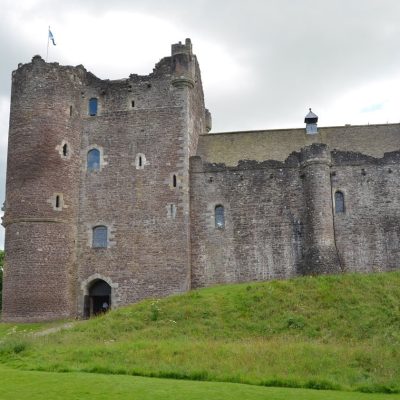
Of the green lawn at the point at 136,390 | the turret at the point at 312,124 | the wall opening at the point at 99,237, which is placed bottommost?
the green lawn at the point at 136,390

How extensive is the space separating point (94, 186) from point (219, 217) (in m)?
7.53

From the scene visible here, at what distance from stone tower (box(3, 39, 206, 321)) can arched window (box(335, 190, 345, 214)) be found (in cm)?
851

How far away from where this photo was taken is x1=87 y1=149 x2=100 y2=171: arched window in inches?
1355

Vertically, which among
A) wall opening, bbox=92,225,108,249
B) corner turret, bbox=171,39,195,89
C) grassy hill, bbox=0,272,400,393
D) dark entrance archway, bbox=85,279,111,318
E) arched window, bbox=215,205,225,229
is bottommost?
grassy hill, bbox=0,272,400,393

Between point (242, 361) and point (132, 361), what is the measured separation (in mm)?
3491

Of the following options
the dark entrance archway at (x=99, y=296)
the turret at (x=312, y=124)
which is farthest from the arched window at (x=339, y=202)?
the dark entrance archway at (x=99, y=296)

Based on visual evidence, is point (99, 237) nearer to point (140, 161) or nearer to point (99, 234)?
point (99, 234)

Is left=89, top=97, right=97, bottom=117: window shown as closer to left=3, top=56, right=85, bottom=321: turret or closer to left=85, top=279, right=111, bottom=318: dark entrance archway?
left=3, top=56, right=85, bottom=321: turret

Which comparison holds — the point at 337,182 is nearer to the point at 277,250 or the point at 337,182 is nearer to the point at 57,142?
the point at 277,250

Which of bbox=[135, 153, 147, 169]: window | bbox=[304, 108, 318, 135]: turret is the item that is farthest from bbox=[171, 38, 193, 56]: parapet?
bbox=[304, 108, 318, 135]: turret

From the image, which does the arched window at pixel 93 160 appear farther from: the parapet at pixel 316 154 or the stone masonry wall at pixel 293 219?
the parapet at pixel 316 154

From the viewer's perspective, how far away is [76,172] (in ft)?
111

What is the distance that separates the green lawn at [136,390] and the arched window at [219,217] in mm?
18704

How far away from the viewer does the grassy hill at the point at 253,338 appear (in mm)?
16344
